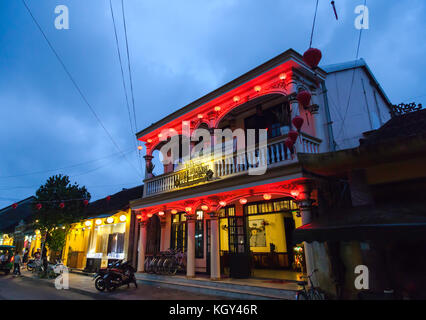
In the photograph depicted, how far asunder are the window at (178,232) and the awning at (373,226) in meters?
8.98

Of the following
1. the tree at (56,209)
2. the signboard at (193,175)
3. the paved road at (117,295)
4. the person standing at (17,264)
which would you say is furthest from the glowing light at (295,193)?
the person standing at (17,264)

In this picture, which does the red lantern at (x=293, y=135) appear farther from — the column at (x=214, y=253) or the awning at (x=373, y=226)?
the column at (x=214, y=253)

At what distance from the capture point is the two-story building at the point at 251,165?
8.15 metres

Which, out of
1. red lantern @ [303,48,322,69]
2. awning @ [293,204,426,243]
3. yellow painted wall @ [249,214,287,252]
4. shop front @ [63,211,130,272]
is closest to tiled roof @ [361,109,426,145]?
awning @ [293,204,426,243]

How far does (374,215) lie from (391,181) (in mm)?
2124

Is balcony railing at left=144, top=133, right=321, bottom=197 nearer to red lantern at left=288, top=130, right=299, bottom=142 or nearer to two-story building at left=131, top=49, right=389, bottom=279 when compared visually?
two-story building at left=131, top=49, right=389, bottom=279

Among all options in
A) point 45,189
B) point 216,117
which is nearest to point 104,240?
point 45,189

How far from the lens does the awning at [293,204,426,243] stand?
4.29m

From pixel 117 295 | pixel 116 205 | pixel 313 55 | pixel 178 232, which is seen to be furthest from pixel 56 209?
pixel 313 55

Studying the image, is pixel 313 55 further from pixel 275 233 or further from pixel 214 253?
pixel 275 233

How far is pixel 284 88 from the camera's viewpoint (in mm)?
8820

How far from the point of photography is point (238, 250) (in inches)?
424
